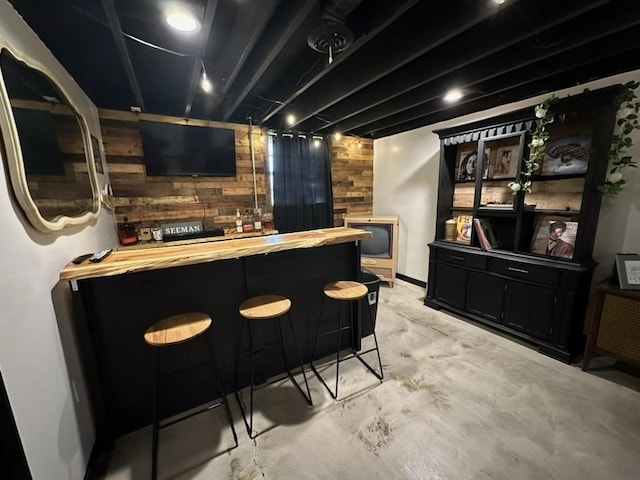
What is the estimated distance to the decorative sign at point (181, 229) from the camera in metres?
3.12

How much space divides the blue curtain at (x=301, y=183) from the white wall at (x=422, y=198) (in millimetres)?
1018

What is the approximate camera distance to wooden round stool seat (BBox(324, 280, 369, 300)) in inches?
71.7

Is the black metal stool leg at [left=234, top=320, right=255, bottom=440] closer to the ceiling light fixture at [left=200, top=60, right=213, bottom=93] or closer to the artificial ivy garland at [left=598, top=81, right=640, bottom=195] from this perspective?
the ceiling light fixture at [left=200, top=60, right=213, bottom=93]

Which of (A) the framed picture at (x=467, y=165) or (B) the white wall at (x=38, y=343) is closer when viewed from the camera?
(B) the white wall at (x=38, y=343)

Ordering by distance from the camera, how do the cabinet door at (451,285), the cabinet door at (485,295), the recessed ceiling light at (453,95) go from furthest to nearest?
the cabinet door at (451,285) < the cabinet door at (485,295) < the recessed ceiling light at (453,95)

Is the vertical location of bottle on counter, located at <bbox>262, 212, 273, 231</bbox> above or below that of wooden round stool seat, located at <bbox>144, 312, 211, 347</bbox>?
above

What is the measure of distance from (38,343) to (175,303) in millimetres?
631

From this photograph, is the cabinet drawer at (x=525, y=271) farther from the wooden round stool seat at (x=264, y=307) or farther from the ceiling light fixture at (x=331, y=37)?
the ceiling light fixture at (x=331, y=37)

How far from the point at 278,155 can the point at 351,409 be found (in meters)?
3.20

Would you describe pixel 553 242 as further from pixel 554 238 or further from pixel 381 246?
pixel 381 246

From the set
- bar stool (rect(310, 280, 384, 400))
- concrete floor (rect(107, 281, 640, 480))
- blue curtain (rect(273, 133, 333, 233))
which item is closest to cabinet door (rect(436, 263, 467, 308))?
concrete floor (rect(107, 281, 640, 480))

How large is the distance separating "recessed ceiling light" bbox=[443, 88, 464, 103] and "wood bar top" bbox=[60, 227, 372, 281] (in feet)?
5.50

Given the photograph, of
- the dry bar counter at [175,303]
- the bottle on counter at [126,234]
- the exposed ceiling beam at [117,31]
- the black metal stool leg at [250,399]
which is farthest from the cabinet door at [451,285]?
the bottle on counter at [126,234]

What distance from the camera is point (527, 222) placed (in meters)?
2.58
